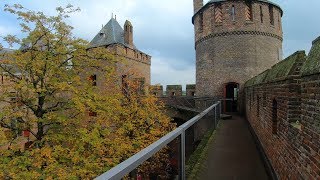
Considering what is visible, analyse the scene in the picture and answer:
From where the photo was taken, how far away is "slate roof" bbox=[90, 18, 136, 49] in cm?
3293

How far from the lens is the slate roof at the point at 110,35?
32.9 meters

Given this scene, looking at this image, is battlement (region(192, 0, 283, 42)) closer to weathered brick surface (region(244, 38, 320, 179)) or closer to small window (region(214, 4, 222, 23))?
small window (region(214, 4, 222, 23))

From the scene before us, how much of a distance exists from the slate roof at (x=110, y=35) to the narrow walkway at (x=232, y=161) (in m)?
25.0

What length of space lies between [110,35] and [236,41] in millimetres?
16347

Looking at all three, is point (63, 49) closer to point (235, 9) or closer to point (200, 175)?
point (200, 175)

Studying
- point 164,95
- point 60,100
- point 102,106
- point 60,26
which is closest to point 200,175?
point 102,106

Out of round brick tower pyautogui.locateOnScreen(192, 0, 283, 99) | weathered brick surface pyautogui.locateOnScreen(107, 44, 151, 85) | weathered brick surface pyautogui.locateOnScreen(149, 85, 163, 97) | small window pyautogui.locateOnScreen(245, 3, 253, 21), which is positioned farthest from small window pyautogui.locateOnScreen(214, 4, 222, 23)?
weathered brick surface pyautogui.locateOnScreen(107, 44, 151, 85)

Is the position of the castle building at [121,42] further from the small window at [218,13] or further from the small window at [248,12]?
the small window at [248,12]

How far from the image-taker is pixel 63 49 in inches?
412

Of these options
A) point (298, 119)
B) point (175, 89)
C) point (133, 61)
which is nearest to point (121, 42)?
point (133, 61)

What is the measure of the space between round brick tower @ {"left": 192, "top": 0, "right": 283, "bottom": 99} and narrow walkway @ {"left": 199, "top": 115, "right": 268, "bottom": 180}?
12869 millimetres

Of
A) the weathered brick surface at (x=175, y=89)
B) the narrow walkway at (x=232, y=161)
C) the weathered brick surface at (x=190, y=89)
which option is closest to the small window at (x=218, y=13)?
the weathered brick surface at (x=190, y=89)

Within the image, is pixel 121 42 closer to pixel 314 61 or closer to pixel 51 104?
pixel 51 104

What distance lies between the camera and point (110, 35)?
33.5 metres
